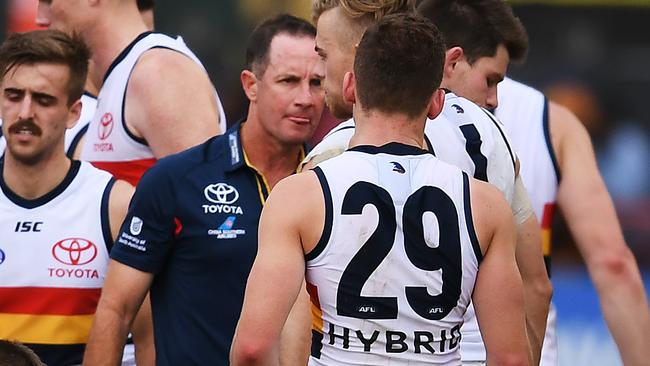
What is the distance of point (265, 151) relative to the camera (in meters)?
5.74

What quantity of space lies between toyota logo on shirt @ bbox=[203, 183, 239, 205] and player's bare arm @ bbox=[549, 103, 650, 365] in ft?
5.05

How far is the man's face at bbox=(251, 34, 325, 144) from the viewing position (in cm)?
571

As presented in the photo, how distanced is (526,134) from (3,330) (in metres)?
2.33

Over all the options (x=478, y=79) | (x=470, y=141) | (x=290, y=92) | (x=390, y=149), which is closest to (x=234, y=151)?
(x=290, y=92)

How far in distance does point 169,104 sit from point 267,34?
1.57 feet

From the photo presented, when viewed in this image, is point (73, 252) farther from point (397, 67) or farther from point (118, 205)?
point (397, 67)

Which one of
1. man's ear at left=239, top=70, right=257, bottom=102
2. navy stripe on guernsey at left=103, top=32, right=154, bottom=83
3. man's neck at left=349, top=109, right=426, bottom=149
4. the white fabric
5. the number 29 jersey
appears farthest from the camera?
navy stripe on guernsey at left=103, top=32, right=154, bottom=83

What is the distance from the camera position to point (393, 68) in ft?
13.7

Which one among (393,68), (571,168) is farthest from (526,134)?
(393,68)

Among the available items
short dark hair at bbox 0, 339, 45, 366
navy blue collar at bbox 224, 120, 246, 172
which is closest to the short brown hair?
navy blue collar at bbox 224, 120, 246, 172

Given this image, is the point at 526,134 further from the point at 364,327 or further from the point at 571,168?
the point at 364,327

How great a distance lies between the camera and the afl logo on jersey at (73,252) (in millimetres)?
5477

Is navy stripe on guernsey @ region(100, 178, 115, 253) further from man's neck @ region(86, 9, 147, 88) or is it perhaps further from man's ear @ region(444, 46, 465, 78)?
man's ear @ region(444, 46, 465, 78)

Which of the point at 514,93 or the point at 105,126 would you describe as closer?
the point at 105,126
